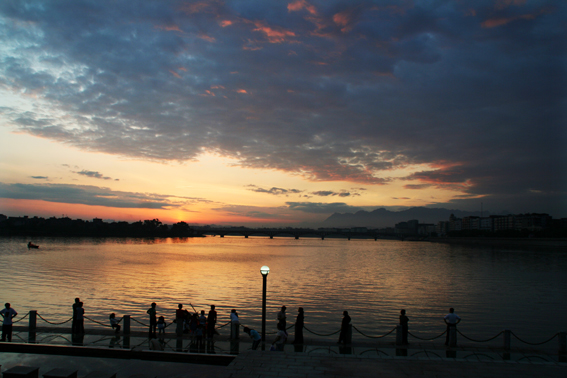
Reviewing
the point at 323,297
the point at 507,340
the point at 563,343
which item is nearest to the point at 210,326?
the point at 507,340

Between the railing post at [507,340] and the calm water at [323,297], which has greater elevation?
the railing post at [507,340]

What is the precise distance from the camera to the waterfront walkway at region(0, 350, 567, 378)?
1177 cm

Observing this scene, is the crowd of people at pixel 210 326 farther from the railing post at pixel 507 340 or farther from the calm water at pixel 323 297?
the calm water at pixel 323 297

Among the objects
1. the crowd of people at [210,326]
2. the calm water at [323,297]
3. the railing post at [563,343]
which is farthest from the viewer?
the calm water at [323,297]

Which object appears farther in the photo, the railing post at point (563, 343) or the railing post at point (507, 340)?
the railing post at point (507, 340)

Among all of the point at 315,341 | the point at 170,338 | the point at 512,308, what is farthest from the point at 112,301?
the point at 512,308

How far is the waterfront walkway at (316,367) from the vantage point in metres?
11.8

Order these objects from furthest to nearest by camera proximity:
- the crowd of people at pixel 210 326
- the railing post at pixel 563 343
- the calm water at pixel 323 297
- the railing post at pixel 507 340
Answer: the calm water at pixel 323 297 < the crowd of people at pixel 210 326 < the railing post at pixel 507 340 < the railing post at pixel 563 343

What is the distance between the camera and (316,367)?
12.2 m

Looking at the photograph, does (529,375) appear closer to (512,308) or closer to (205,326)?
(205,326)

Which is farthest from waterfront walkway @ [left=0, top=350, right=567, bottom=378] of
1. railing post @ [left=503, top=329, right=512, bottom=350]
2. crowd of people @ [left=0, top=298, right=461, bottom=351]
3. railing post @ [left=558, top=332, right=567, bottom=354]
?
railing post @ [left=558, top=332, right=567, bottom=354]

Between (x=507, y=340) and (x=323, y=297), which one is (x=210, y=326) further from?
(x=323, y=297)

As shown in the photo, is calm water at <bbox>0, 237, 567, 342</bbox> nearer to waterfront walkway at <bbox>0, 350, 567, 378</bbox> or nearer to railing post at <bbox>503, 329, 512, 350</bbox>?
railing post at <bbox>503, 329, 512, 350</bbox>

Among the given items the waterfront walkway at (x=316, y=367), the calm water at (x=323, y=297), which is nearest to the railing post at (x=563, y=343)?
the waterfront walkway at (x=316, y=367)
